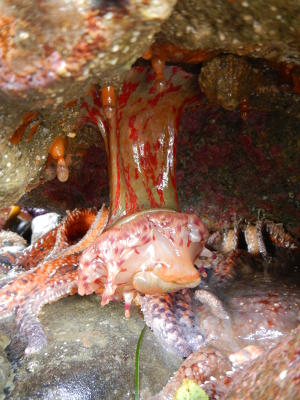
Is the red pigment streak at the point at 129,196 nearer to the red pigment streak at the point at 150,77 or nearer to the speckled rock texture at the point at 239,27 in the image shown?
the red pigment streak at the point at 150,77

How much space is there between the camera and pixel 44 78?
4.36ft

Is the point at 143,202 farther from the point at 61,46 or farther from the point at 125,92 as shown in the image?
the point at 61,46

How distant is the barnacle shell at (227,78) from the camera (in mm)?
1997

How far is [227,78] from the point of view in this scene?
204 cm

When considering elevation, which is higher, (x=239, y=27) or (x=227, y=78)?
(x=239, y=27)

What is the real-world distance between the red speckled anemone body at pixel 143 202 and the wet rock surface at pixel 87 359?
22 cm

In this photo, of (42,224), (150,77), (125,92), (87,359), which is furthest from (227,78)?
(42,224)

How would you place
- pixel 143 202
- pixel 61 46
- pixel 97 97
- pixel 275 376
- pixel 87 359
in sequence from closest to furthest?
pixel 275 376
pixel 61 46
pixel 87 359
pixel 97 97
pixel 143 202

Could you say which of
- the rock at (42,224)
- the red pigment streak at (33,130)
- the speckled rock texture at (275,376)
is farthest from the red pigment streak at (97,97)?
the rock at (42,224)

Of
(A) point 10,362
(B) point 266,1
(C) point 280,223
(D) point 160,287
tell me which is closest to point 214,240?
(C) point 280,223

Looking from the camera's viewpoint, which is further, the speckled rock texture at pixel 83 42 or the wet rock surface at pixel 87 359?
the wet rock surface at pixel 87 359

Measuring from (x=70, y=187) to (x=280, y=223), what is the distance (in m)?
1.99

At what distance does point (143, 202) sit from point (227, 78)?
889 millimetres

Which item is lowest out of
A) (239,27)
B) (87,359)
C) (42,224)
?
(42,224)
